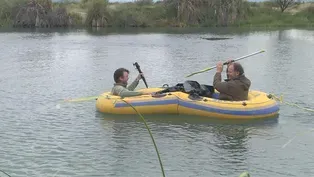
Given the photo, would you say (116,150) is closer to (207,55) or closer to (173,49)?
(207,55)

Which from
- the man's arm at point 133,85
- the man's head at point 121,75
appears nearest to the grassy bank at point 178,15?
the man's arm at point 133,85

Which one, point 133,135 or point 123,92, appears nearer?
point 133,135

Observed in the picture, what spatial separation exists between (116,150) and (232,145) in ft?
6.39

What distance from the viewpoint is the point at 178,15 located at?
48.5 meters

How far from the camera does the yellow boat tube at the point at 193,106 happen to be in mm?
9938

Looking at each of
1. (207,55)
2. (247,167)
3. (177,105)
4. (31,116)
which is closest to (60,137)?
(31,116)

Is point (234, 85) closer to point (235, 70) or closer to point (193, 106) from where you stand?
point (235, 70)

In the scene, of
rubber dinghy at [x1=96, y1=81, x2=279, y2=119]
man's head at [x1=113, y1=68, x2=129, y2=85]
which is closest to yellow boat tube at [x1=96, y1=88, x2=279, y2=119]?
rubber dinghy at [x1=96, y1=81, x2=279, y2=119]

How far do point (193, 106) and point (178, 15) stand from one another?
38991 millimetres

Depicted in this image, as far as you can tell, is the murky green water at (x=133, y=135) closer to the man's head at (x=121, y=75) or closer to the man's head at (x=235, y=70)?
the man's head at (x=121, y=75)

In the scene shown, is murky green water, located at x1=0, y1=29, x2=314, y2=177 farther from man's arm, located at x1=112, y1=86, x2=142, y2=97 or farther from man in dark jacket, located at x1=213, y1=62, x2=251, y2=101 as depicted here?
man in dark jacket, located at x1=213, y1=62, x2=251, y2=101

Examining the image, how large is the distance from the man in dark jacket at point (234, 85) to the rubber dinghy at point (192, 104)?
0.22 metres

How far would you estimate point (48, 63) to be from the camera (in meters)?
19.7

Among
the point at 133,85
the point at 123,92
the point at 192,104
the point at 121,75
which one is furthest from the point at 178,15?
the point at 192,104
